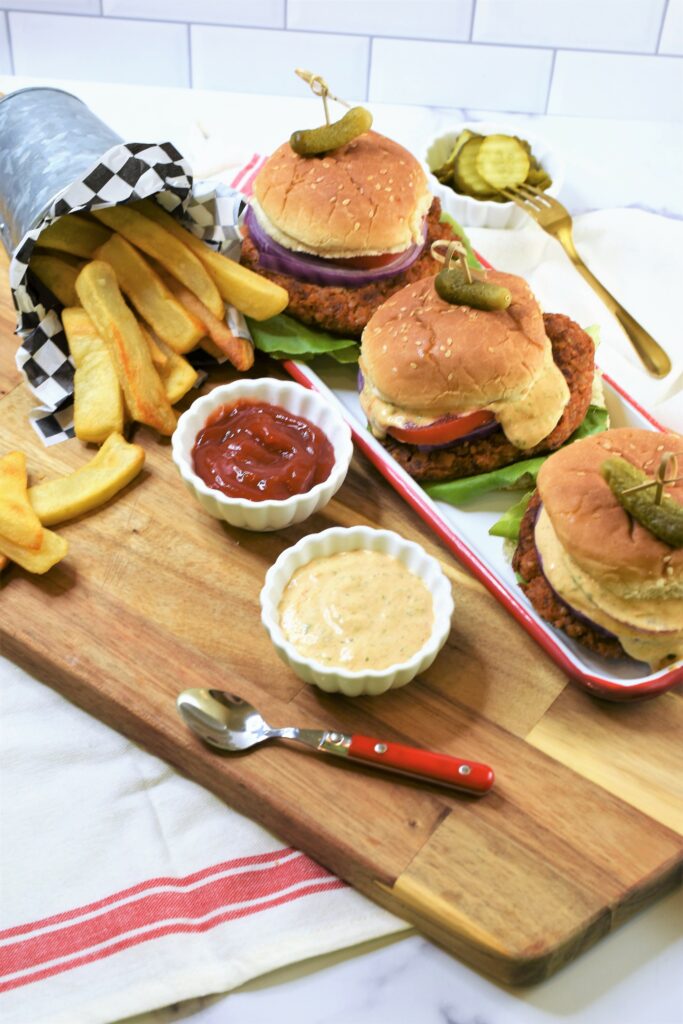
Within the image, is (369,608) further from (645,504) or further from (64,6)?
(64,6)

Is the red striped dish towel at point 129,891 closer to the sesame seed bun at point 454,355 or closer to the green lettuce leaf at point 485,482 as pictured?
the green lettuce leaf at point 485,482

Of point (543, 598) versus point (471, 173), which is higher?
Result: point (471, 173)

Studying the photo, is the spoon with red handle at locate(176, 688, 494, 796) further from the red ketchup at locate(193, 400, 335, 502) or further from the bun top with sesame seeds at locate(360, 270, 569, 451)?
the bun top with sesame seeds at locate(360, 270, 569, 451)

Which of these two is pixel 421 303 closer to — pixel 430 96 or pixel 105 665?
pixel 105 665

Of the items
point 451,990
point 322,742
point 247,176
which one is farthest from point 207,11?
point 451,990

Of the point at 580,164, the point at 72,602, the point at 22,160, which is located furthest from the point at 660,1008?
the point at 580,164

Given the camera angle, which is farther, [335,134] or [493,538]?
[335,134]

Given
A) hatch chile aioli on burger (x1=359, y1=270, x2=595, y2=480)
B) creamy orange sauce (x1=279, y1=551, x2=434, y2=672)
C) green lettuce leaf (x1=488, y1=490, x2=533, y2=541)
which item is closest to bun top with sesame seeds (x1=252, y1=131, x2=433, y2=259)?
hatch chile aioli on burger (x1=359, y1=270, x2=595, y2=480)

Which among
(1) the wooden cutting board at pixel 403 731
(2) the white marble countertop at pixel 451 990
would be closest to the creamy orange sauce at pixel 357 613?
(1) the wooden cutting board at pixel 403 731
